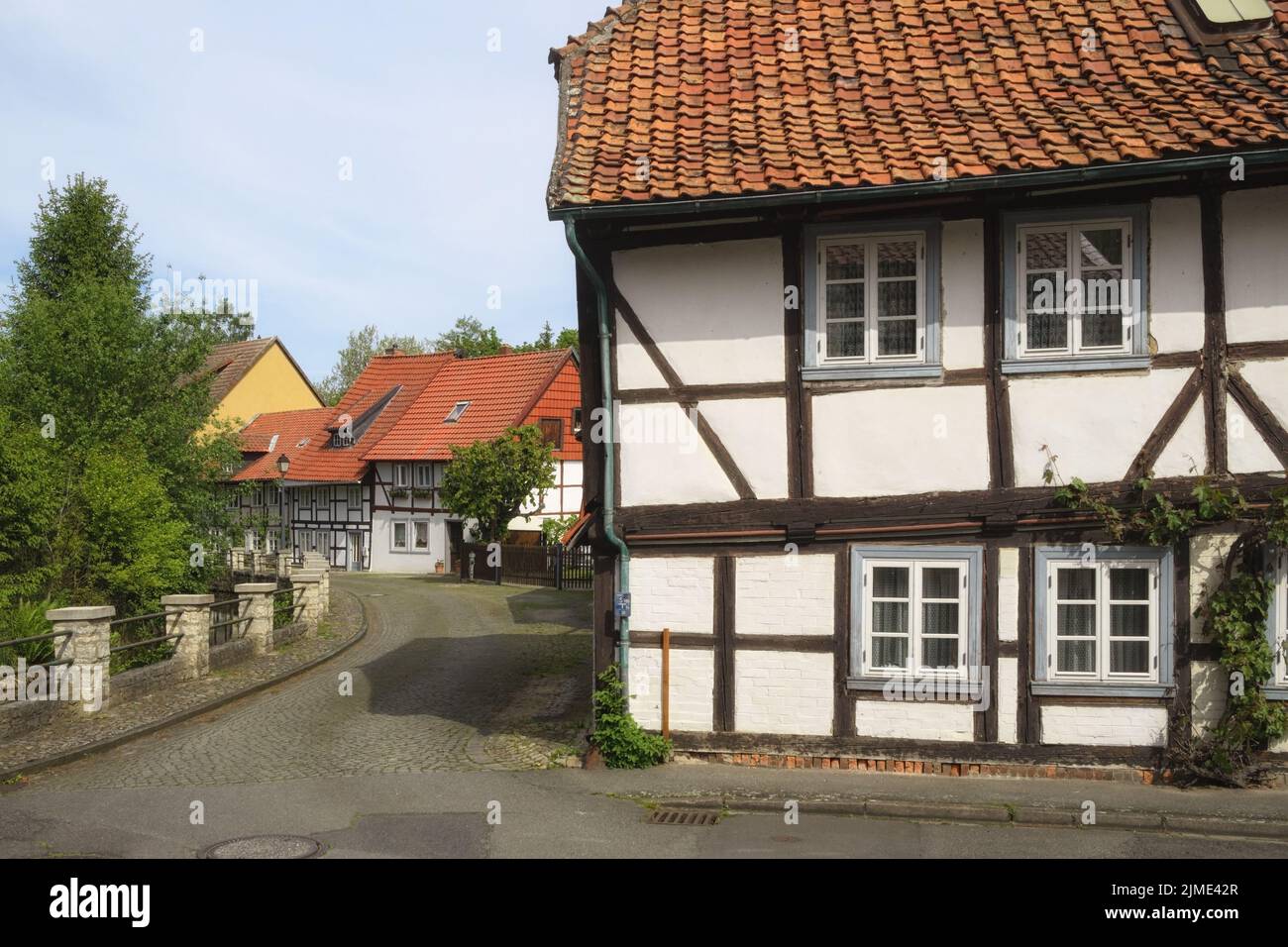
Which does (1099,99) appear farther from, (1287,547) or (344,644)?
(344,644)

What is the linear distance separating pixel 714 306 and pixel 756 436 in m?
1.27

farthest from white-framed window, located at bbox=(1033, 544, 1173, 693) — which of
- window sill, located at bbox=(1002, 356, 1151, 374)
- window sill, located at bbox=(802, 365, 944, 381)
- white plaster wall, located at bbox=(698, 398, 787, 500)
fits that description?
white plaster wall, located at bbox=(698, 398, 787, 500)

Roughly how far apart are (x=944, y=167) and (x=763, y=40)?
359cm

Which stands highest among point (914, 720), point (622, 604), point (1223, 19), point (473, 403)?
point (1223, 19)

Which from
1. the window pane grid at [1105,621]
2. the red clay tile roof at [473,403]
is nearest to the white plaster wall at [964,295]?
the window pane grid at [1105,621]

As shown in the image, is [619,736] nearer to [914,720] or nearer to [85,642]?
[914,720]

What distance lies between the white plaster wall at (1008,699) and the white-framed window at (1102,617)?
0.59ft

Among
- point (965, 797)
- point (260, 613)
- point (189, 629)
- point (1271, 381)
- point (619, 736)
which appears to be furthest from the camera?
point (260, 613)

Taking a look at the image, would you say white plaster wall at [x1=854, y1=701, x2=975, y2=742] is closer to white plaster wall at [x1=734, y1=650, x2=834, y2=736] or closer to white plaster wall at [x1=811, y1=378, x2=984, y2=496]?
white plaster wall at [x1=734, y1=650, x2=834, y2=736]

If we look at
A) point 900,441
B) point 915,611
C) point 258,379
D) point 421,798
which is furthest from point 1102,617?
point 258,379

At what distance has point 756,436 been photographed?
33.8ft

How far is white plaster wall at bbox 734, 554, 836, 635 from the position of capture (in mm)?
10219

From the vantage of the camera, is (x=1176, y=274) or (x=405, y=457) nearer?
(x=1176, y=274)

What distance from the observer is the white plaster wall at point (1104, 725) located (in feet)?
32.0
